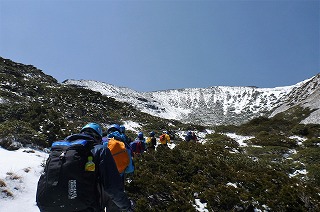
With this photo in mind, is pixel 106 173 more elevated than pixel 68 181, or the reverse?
pixel 106 173

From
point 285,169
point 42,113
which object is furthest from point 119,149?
point 42,113

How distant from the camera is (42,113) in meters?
16.9

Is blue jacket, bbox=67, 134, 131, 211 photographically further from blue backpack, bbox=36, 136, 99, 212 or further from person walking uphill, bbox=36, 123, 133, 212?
blue backpack, bbox=36, 136, 99, 212

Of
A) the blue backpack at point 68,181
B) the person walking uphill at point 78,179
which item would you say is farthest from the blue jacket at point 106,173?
the blue backpack at point 68,181

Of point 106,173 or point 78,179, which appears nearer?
point 78,179

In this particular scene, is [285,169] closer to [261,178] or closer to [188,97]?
[261,178]

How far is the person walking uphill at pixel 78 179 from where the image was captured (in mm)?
3271

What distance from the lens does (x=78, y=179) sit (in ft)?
10.9

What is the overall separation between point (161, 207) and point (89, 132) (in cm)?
467

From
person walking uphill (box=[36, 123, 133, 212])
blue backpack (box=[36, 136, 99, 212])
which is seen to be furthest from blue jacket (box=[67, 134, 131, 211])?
blue backpack (box=[36, 136, 99, 212])

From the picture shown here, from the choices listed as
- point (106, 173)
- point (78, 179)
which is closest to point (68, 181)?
point (78, 179)

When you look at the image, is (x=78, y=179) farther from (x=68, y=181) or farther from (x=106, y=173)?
(x=106, y=173)

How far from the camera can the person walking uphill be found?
327cm

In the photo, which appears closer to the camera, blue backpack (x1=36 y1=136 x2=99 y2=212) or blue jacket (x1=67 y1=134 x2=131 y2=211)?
blue backpack (x1=36 y1=136 x2=99 y2=212)
